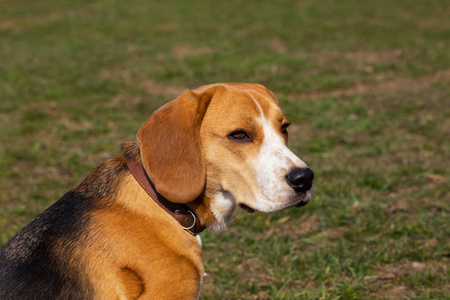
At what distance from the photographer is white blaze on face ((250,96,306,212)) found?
3.25m

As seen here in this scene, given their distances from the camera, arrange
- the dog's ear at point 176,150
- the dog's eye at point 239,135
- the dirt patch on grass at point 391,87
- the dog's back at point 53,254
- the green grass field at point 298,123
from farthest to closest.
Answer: the dirt patch on grass at point 391,87, the green grass field at point 298,123, the dog's eye at point 239,135, the dog's ear at point 176,150, the dog's back at point 53,254

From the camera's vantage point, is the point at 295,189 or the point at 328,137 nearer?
the point at 295,189

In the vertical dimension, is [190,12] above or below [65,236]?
below

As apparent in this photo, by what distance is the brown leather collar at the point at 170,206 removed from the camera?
3211 mm

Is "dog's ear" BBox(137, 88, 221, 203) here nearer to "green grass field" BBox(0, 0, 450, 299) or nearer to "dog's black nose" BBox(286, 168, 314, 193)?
"dog's black nose" BBox(286, 168, 314, 193)

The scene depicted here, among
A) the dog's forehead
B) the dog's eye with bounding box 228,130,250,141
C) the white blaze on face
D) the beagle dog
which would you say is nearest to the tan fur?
the beagle dog

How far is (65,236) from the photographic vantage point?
3066 mm

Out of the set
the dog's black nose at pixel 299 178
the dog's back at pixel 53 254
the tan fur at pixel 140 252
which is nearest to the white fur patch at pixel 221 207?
the tan fur at pixel 140 252

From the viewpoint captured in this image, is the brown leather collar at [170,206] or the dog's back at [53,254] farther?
the brown leather collar at [170,206]

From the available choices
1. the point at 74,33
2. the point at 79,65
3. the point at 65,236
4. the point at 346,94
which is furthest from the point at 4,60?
the point at 65,236

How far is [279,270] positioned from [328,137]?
3685 millimetres

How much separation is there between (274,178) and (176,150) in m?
0.64

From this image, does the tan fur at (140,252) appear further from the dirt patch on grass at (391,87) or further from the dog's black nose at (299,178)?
the dirt patch on grass at (391,87)

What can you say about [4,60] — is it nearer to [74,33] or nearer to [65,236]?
[74,33]
